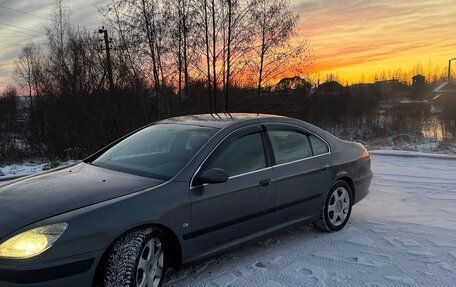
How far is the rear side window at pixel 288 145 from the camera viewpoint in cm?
421

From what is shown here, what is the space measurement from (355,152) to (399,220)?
1.06 metres

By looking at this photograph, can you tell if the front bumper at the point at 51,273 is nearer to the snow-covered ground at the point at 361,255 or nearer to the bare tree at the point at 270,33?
the snow-covered ground at the point at 361,255

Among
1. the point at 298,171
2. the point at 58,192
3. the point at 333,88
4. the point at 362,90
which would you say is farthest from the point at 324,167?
the point at 362,90

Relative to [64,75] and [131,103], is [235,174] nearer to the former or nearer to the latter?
[131,103]

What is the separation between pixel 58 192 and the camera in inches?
123

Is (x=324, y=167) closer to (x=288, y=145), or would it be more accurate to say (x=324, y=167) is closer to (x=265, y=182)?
(x=288, y=145)

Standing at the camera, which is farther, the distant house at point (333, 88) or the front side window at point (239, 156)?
the distant house at point (333, 88)

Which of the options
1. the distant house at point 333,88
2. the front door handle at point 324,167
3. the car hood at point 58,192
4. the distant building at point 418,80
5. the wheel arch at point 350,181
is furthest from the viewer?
the distant building at point 418,80

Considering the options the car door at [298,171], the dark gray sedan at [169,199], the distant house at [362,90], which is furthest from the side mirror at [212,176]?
the distant house at [362,90]

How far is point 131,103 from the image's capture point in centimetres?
1608

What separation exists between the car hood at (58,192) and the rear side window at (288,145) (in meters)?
1.42

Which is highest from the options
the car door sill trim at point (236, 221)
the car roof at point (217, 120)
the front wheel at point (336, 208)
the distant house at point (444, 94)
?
the distant house at point (444, 94)

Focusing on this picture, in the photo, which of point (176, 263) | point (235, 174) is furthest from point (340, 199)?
point (176, 263)

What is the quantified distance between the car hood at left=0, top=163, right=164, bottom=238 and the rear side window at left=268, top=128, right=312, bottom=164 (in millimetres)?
Result: 1421
